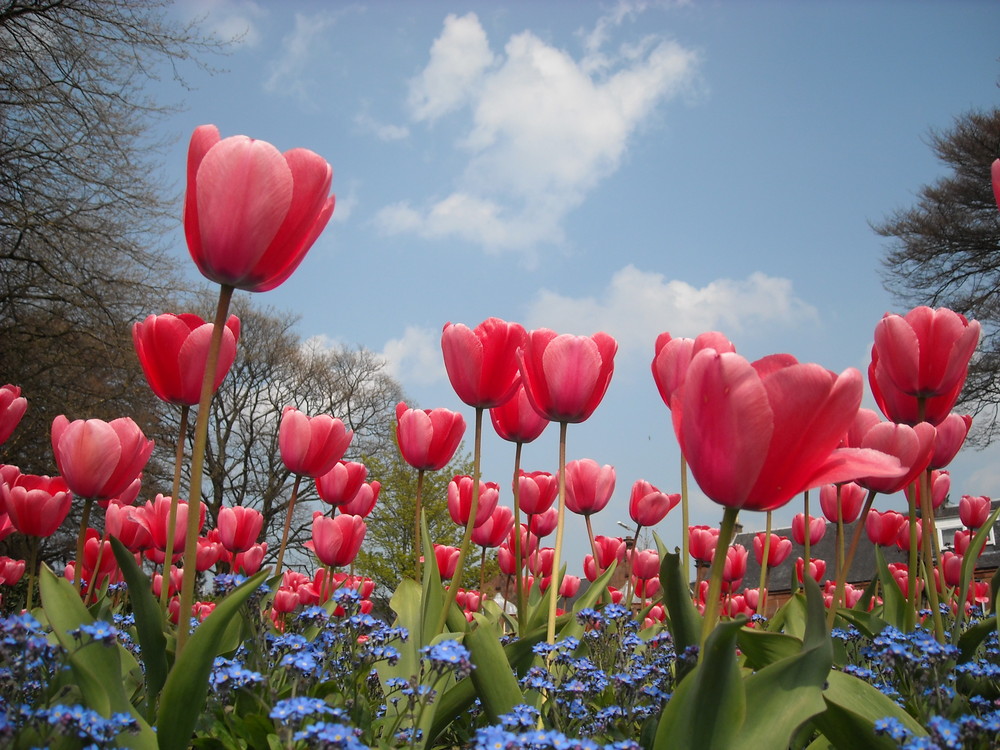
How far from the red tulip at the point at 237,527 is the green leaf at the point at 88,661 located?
1614 mm

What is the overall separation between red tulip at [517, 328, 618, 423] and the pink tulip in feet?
2.55

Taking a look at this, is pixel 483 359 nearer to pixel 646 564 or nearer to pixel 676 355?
pixel 676 355

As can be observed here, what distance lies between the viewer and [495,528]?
358 centimetres

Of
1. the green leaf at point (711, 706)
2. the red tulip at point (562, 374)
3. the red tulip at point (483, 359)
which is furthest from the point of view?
the red tulip at point (483, 359)

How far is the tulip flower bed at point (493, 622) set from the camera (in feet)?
3.69

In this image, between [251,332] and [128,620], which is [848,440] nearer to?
[128,620]

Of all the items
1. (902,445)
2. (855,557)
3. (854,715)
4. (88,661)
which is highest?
(855,557)

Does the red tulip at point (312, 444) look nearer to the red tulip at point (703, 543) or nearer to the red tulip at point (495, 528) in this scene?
the red tulip at point (495, 528)

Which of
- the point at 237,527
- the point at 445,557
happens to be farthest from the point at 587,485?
the point at 237,527

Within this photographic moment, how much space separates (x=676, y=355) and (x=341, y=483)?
1.67 meters

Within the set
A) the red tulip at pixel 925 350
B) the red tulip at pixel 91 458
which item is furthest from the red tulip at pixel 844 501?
the red tulip at pixel 91 458

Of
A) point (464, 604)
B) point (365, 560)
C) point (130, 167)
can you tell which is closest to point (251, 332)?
point (365, 560)

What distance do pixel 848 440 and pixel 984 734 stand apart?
797 millimetres

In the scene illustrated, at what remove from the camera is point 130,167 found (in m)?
15.2
